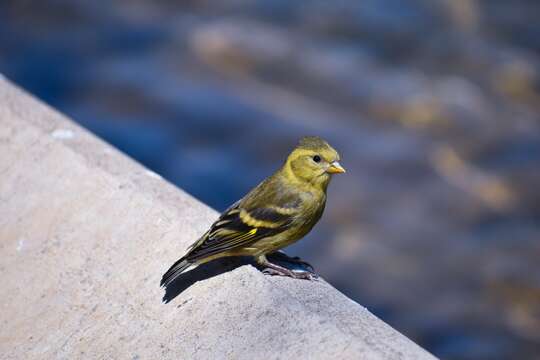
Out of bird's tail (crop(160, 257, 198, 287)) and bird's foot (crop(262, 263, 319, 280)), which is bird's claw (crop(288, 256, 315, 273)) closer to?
bird's foot (crop(262, 263, 319, 280))

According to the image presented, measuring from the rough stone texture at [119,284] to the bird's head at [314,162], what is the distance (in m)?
0.49

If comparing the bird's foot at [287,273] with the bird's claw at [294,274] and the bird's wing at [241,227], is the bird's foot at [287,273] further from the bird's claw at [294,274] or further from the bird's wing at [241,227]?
the bird's wing at [241,227]

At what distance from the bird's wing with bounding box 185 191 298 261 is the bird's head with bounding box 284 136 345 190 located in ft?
0.57

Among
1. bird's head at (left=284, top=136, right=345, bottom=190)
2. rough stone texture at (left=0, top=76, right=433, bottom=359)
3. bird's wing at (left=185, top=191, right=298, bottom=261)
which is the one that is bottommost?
rough stone texture at (left=0, top=76, right=433, bottom=359)

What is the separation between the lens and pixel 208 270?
4230 millimetres

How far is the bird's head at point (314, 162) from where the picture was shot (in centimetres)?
456

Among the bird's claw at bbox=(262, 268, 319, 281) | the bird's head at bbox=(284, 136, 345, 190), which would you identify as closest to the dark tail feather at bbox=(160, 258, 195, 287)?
the bird's claw at bbox=(262, 268, 319, 281)

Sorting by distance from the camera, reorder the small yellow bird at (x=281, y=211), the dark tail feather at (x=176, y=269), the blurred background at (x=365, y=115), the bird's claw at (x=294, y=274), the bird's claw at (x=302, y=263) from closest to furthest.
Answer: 1. the dark tail feather at (x=176, y=269)
2. the bird's claw at (x=294, y=274)
3. the small yellow bird at (x=281, y=211)
4. the bird's claw at (x=302, y=263)
5. the blurred background at (x=365, y=115)

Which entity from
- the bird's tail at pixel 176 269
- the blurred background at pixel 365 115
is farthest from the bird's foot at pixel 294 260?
the blurred background at pixel 365 115

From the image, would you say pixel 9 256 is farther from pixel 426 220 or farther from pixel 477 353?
pixel 426 220

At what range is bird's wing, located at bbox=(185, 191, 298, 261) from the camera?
4.06 metres

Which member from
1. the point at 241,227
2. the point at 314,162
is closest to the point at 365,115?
the point at 314,162

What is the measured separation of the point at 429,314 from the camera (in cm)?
737

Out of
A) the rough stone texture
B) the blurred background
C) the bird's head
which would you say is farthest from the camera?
the blurred background
